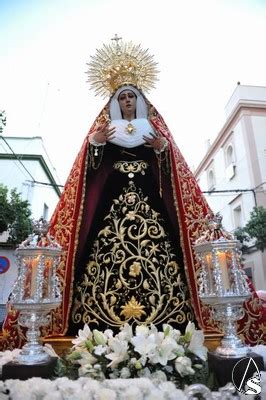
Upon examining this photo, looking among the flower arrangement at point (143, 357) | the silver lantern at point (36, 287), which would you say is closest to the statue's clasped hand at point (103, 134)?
the silver lantern at point (36, 287)

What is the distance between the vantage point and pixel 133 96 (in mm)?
3117

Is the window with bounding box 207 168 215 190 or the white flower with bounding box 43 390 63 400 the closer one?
the white flower with bounding box 43 390 63 400

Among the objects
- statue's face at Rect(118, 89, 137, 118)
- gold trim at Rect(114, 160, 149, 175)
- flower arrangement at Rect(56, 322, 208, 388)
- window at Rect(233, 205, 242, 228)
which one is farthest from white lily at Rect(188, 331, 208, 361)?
window at Rect(233, 205, 242, 228)

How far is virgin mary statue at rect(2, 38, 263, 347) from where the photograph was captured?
2.31 metres

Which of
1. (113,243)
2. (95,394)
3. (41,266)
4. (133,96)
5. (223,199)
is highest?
(223,199)

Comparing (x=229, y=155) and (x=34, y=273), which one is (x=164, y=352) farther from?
(x=229, y=155)

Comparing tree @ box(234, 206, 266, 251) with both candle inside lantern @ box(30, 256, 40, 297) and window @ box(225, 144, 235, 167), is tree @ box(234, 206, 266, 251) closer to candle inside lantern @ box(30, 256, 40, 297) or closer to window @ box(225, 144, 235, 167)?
window @ box(225, 144, 235, 167)

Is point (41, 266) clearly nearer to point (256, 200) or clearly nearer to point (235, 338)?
point (235, 338)

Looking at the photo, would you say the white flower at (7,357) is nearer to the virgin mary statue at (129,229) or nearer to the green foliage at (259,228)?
the virgin mary statue at (129,229)

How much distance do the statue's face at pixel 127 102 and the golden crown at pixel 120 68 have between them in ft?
0.45

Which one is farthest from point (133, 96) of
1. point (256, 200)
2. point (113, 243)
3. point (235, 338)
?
point (256, 200)

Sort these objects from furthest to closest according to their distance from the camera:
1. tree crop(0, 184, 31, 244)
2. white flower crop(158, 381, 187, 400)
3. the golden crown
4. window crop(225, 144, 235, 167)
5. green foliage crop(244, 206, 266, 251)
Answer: window crop(225, 144, 235, 167) → green foliage crop(244, 206, 266, 251) → tree crop(0, 184, 31, 244) → the golden crown → white flower crop(158, 381, 187, 400)

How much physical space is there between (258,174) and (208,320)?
1010 centimetres

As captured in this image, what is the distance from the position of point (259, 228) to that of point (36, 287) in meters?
8.81
